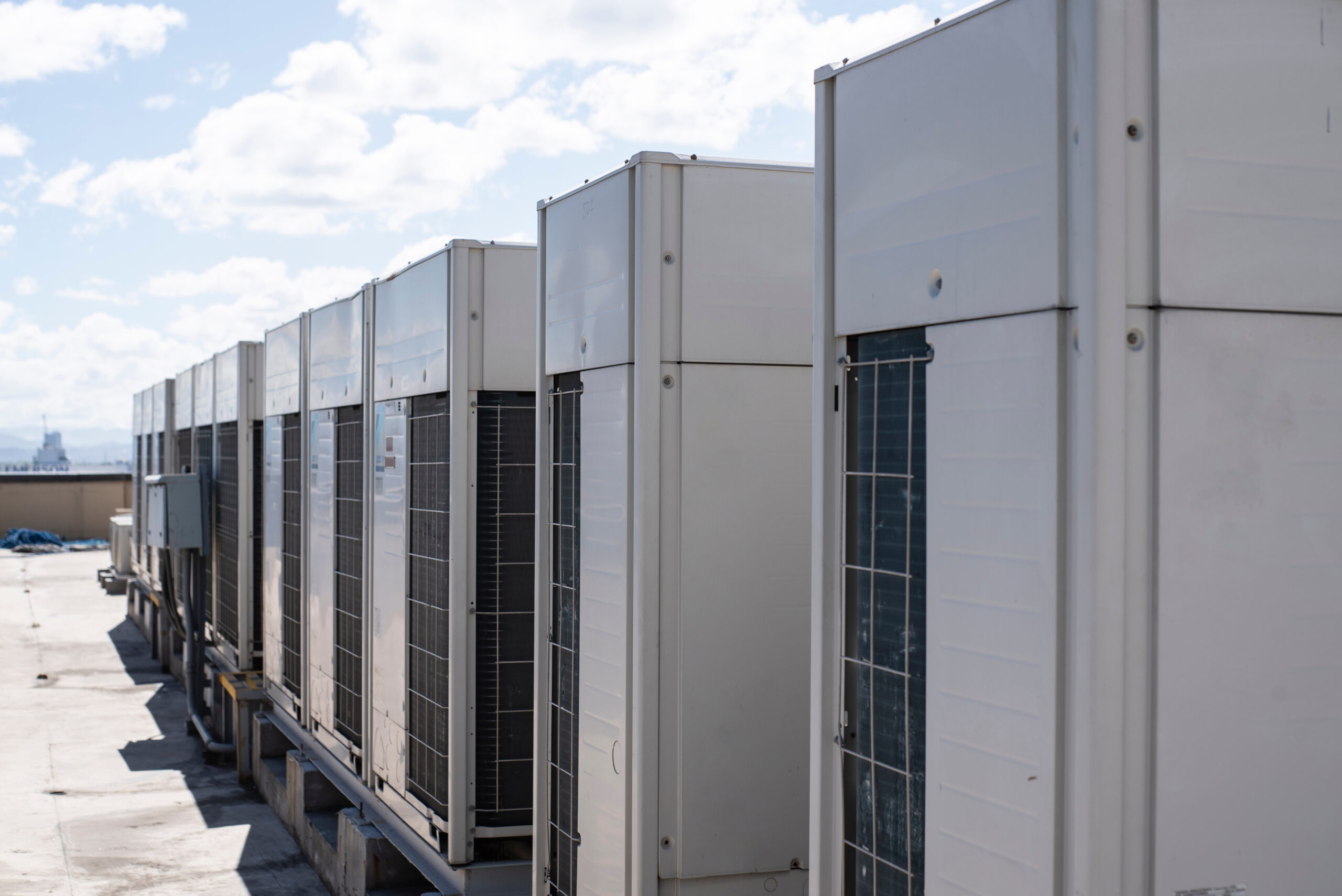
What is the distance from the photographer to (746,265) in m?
3.79

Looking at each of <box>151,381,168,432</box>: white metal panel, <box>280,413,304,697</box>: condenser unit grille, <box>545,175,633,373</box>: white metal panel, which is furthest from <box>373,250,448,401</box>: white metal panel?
<box>151,381,168,432</box>: white metal panel

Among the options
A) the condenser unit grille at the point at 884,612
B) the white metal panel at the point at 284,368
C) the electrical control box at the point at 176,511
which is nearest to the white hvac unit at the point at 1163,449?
the condenser unit grille at the point at 884,612

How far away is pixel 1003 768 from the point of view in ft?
7.36

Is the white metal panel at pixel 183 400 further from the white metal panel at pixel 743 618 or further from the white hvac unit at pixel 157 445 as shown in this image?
the white metal panel at pixel 743 618

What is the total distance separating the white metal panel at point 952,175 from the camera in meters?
2.16

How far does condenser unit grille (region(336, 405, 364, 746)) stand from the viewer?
22.9ft

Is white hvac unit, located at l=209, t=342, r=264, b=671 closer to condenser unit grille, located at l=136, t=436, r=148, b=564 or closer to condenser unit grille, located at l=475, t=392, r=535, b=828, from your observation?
condenser unit grille, located at l=475, t=392, r=535, b=828

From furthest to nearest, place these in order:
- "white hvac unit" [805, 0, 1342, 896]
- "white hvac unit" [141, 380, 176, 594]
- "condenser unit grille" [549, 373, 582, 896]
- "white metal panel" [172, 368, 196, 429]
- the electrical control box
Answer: "white hvac unit" [141, 380, 176, 594], "white metal panel" [172, 368, 196, 429], the electrical control box, "condenser unit grille" [549, 373, 582, 896], "white hvac unit" [805, 0, 1342, 896]

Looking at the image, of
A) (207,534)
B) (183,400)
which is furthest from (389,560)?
(183,400)

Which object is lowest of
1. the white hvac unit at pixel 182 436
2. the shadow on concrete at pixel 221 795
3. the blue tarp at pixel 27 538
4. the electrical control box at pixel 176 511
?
the shadow on concrete at pixel 221 795

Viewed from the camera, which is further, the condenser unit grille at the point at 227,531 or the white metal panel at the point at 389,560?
the condenser unit grille at the point at 227,531

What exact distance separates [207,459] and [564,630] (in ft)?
32.7

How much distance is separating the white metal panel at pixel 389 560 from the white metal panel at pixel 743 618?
2686 millimetres

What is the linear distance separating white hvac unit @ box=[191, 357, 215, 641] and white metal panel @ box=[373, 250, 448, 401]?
6.44 m
